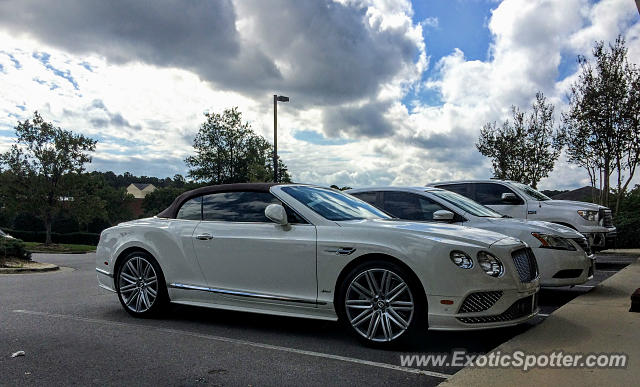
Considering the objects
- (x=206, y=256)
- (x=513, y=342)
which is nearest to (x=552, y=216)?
(x=513, y=342)

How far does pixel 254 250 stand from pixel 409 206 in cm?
329

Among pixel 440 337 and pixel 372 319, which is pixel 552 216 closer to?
pixel 440 337

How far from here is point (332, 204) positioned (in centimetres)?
575

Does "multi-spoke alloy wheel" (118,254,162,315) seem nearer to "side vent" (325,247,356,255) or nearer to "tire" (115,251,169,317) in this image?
"tire" (115,251,169,317)

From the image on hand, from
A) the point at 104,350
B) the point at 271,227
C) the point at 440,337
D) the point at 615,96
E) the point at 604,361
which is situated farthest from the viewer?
the point at 615,96

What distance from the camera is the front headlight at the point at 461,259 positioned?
449 cm

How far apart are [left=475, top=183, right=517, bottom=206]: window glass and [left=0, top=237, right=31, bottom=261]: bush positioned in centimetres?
1298

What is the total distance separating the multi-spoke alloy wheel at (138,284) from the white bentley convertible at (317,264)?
0.04 ft

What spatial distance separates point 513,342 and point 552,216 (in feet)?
23.3

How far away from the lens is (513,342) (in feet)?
14.6

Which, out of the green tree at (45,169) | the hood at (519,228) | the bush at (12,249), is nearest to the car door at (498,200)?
the hood at (519,228)

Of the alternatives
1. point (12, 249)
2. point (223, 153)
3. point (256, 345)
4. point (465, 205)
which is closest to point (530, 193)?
point (465, 205)

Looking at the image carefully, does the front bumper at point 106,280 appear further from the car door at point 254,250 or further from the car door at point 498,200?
the car door at point 498,200

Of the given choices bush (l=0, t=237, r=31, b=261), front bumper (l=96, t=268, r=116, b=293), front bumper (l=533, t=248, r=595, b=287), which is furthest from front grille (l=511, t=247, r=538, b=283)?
bush (l=0, t=237, r=31, b=261)
